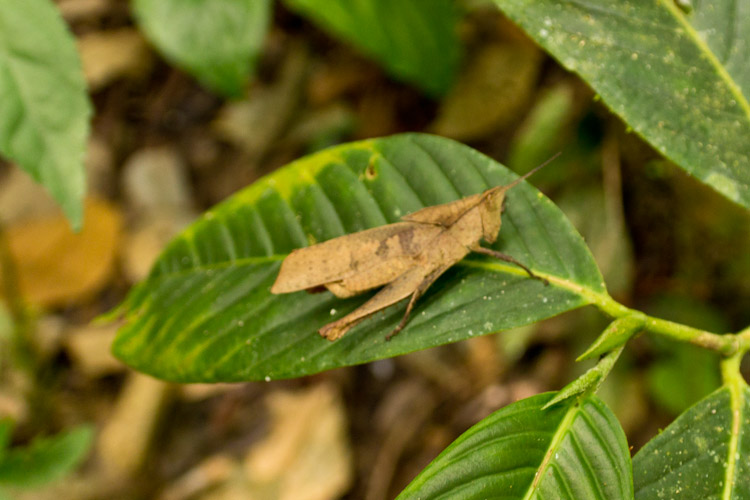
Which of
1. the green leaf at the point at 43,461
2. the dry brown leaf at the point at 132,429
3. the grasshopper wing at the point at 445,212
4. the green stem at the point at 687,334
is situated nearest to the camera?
the green stem at the point at 687,334

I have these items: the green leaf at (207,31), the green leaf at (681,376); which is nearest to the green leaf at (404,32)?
the green leaf at (207,31)

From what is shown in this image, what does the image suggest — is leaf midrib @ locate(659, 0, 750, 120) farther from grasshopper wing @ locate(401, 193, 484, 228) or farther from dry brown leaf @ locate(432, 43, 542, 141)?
dry brown leaf @ locate(432, 43, 542, 141)

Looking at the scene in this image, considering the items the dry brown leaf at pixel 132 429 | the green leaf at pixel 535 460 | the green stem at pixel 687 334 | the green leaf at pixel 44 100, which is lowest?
the dry brown leaf at pixel 132 429

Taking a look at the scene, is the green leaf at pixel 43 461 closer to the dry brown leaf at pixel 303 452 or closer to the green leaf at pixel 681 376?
the dry brown leaf at pixel 303 452

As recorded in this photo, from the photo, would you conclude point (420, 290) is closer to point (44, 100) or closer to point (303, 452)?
point (44, 100)

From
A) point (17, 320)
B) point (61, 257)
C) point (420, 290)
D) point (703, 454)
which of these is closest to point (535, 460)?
point (703, 454)

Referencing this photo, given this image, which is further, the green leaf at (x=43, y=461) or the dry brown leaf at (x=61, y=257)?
the dry brown leaf at (x=61, y=257)
